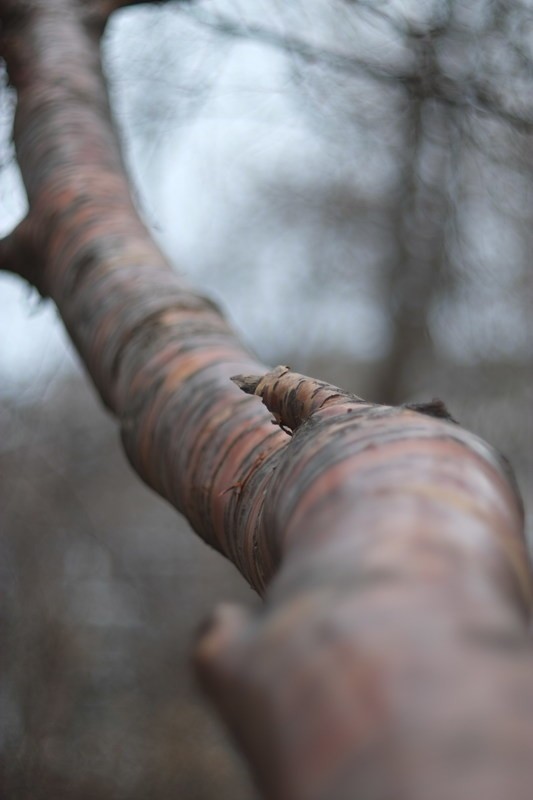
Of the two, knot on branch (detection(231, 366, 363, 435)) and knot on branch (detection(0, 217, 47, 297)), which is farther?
knot on branch (detection(0, 217, 47, 297))

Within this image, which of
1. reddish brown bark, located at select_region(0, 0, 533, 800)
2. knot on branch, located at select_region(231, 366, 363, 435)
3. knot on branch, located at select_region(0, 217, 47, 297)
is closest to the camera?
reddish brown bark, located at select_region(0, 0, 533, 800)

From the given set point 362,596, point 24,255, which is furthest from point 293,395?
point 24,255

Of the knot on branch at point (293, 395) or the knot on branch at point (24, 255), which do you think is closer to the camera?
the knot on branch at point (293, 395)

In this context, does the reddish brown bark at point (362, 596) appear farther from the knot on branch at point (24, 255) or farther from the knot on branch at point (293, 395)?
the knot on branch at point (24, 255)

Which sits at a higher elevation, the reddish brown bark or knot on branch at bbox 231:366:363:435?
the reddish brown bark

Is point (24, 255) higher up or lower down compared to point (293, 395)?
lower down

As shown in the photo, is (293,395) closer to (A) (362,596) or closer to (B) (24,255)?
(A) (362,596)

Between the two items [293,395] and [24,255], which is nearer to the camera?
[293,395]

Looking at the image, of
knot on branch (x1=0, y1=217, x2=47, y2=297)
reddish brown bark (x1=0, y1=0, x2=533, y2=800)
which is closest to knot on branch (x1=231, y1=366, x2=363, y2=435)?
reddish brown bark (x1=0, y1=0, x2=533, y2=800)

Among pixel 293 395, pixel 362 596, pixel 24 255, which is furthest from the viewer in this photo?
pixel 24 255

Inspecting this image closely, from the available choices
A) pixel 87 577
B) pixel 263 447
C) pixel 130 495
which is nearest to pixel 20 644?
pixel 87 577

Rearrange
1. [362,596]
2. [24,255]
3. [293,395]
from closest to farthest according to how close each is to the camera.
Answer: [362,596] → [293,395] → [24,255]

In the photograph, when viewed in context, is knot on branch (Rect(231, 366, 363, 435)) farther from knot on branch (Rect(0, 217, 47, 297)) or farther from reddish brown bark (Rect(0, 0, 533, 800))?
knot on branch (Rect(0, 217, 47, 297))

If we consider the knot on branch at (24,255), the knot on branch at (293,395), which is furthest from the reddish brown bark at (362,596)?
the knot on branch at (24,255)
